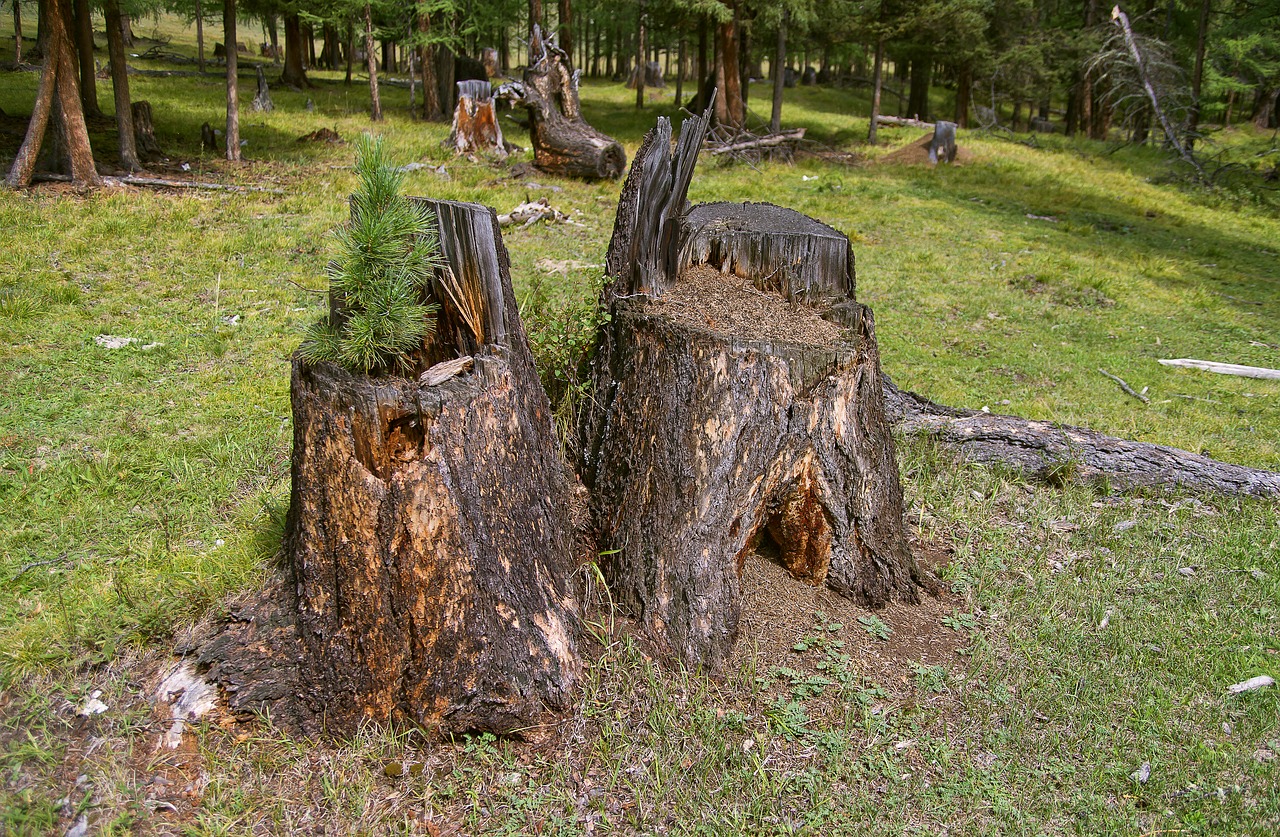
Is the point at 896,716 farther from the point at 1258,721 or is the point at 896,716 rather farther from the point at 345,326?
the point at 345,326

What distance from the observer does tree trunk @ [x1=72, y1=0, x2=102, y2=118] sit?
13.6 m

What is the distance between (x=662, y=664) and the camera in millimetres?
3271

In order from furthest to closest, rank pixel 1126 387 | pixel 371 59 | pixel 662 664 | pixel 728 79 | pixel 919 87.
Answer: pixel 919 87 → pixel 728 79 → pixel 371 59 → pixel 1126 387 → pixel 662 664

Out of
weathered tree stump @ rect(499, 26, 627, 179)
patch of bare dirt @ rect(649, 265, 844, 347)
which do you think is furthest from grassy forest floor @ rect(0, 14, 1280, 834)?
weathered tree stump @ rect(499, 26, 627, 179)

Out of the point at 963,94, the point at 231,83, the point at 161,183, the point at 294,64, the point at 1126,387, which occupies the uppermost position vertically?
the point at 294,64

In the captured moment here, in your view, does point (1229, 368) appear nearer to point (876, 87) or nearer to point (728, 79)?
point (728, 79)

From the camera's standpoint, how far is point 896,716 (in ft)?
10.6

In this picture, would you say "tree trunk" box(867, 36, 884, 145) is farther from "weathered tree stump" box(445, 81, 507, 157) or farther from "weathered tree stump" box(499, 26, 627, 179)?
"weathered tree stump" box(445, 81, 507, 157)

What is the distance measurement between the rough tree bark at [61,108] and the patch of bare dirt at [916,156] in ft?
51.6

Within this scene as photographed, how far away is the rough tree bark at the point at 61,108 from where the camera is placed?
10484mm

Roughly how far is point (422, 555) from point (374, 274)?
0.99 meters

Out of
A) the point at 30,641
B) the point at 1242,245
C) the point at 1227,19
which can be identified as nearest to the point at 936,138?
the point at 1242,245

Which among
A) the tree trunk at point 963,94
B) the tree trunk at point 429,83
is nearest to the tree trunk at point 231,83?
the tree trunk at point 429,83

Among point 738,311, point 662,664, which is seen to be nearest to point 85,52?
point 738,311
